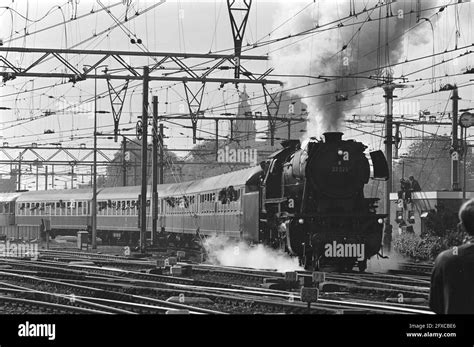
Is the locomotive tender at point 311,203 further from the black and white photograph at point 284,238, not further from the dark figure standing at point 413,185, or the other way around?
the dark figure standing at point 413,185

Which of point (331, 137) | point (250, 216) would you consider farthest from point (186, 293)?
point (250, 216)

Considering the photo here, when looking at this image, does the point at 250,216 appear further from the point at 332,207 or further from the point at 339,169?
the point at 339,169

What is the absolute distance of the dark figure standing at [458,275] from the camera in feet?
18.7

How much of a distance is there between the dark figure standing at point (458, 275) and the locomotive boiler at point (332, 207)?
13.3 m

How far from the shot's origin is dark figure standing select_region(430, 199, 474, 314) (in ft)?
18.7

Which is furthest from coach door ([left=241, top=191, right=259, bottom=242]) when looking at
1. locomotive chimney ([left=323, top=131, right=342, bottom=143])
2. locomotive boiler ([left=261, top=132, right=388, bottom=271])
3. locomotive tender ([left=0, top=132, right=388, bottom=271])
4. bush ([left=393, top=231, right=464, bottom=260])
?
bush ([left=393, top=231, right=464, bottom=260])

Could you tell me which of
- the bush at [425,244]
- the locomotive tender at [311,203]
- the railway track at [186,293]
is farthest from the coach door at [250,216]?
the bush at [425,244]

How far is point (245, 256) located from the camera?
24.2 metres

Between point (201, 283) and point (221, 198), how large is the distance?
10.0 meters

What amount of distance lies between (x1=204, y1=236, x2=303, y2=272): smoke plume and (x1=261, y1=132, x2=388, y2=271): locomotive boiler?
49.3 inches

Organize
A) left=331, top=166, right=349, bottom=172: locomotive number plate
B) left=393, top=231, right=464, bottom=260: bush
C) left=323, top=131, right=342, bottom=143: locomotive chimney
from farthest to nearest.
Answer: left=393, top=231, right=464, bottom=260: bush
left=323, top=131, right=342, bottom=143: locomotive chimney
left=331, top=166, right=349, bottom=172: locomotive number plate

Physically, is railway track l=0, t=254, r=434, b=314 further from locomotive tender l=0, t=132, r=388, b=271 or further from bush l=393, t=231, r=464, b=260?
bush l=393, t=231, r=464, b=260
